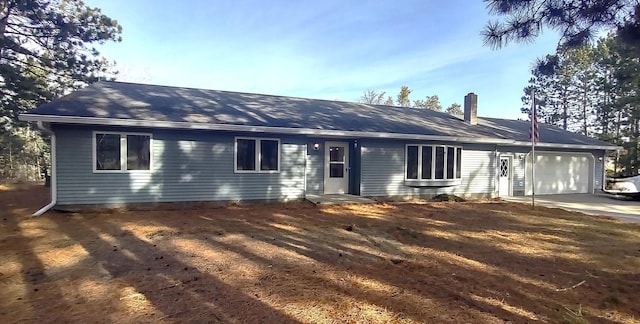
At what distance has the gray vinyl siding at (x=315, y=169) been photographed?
12.0 meters

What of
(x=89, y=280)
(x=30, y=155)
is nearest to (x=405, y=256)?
(x=89, y=280)

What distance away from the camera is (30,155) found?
22.1 m

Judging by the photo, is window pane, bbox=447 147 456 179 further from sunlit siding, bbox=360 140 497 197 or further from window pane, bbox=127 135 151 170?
window pane, bbox=127 135 151 170

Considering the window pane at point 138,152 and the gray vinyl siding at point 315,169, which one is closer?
the window pane at point 138,152

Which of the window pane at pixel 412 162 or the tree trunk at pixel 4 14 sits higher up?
the tree trunk at pixel 4 14

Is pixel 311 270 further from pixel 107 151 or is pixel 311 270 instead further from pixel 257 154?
pixel 107 151

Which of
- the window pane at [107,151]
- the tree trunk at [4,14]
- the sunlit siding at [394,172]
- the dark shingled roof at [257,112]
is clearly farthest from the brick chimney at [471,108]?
the tree trunk at [4,14]

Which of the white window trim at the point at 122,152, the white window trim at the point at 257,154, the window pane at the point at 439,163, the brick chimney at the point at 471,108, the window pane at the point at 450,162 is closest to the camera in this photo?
the white window trim at the point at 122,152

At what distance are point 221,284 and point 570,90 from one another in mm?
33361

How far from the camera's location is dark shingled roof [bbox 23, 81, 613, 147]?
9461 mm

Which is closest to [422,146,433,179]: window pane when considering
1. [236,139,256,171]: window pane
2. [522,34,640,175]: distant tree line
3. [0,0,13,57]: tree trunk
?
[236,139,256,171]: window pane

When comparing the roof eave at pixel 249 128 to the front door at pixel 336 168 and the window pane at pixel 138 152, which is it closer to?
the window pane at pixel 138 152

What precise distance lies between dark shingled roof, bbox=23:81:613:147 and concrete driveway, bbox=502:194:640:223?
2.53 metres

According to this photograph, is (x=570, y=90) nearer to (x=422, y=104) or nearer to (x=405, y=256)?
(x=422, y=104)
